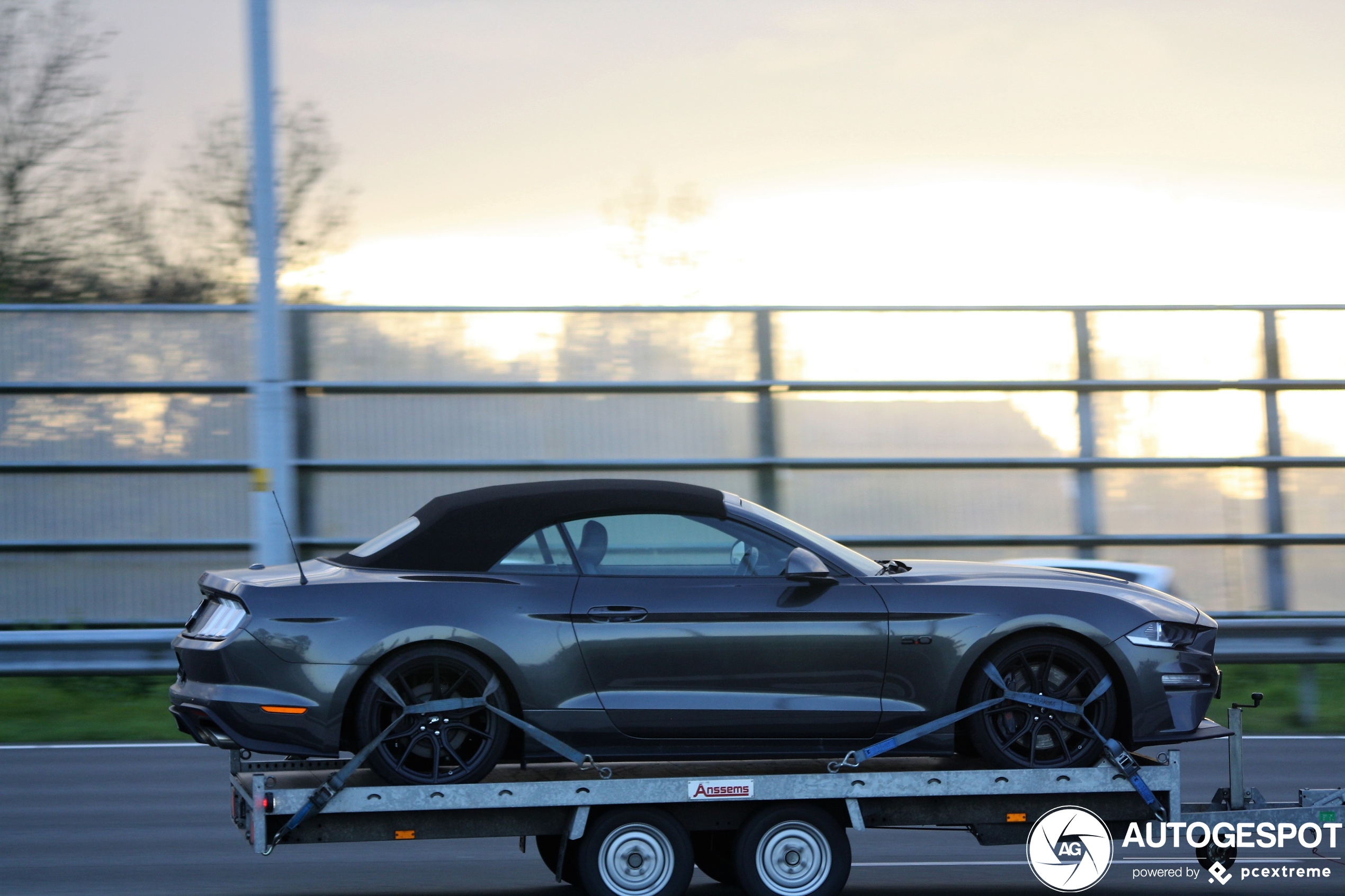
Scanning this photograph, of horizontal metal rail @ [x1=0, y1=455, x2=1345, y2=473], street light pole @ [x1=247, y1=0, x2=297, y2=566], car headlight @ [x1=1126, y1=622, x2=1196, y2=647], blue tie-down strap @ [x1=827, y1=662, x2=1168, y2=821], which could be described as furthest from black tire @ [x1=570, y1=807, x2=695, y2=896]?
horizontal metal rail @ [x1=0, y1=455, x2=1345, y2=473]

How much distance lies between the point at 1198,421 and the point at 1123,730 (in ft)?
34.9

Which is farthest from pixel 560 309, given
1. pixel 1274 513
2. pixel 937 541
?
pixel 1274 513

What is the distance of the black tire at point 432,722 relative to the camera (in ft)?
18.7

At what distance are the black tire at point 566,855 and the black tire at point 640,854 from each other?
49mm

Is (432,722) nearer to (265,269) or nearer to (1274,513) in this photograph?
(265,269)

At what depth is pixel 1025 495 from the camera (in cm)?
1555

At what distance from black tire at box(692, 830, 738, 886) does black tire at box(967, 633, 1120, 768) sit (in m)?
1.18

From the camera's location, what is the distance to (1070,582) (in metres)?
6.23

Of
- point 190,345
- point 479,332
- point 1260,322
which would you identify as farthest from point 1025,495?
point 190,345

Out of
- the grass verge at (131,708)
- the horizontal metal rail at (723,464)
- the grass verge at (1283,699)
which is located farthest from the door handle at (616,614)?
the horizontal metal rail at (723,464)

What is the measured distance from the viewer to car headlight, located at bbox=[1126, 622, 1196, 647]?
238 inches

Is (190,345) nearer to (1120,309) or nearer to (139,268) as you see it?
(139,268)

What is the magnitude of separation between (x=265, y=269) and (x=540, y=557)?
770 cm

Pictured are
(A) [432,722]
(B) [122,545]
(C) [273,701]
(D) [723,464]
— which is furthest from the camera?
(D) [723,464]
